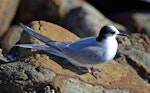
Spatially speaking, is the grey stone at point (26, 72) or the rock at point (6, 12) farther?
the rock at point (6, 12)

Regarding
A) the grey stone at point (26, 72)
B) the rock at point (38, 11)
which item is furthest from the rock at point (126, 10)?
the grey stone at point (26, 72)

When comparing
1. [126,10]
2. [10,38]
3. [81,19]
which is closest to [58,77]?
[10,38]

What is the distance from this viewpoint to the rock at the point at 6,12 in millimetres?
10311

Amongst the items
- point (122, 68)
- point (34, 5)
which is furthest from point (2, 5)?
point (122, 68)

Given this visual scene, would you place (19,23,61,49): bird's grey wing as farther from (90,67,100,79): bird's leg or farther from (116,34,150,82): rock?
(116,34,150,82): rock

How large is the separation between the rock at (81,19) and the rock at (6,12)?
3.36 ft

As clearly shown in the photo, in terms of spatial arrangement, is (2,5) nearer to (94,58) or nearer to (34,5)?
(34,5)

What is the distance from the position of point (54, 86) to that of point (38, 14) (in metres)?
5.87

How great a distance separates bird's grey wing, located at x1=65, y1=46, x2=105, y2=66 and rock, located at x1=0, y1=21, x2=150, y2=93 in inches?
6.8

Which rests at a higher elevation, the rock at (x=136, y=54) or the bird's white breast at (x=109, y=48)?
the bird's white breast at (x=109, y=48)

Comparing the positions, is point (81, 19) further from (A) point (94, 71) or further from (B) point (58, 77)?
(B) point (58, 77)

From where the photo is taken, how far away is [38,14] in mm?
11156

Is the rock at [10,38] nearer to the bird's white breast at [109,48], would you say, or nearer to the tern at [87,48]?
the tern at [87,48]

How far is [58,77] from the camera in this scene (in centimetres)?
552
